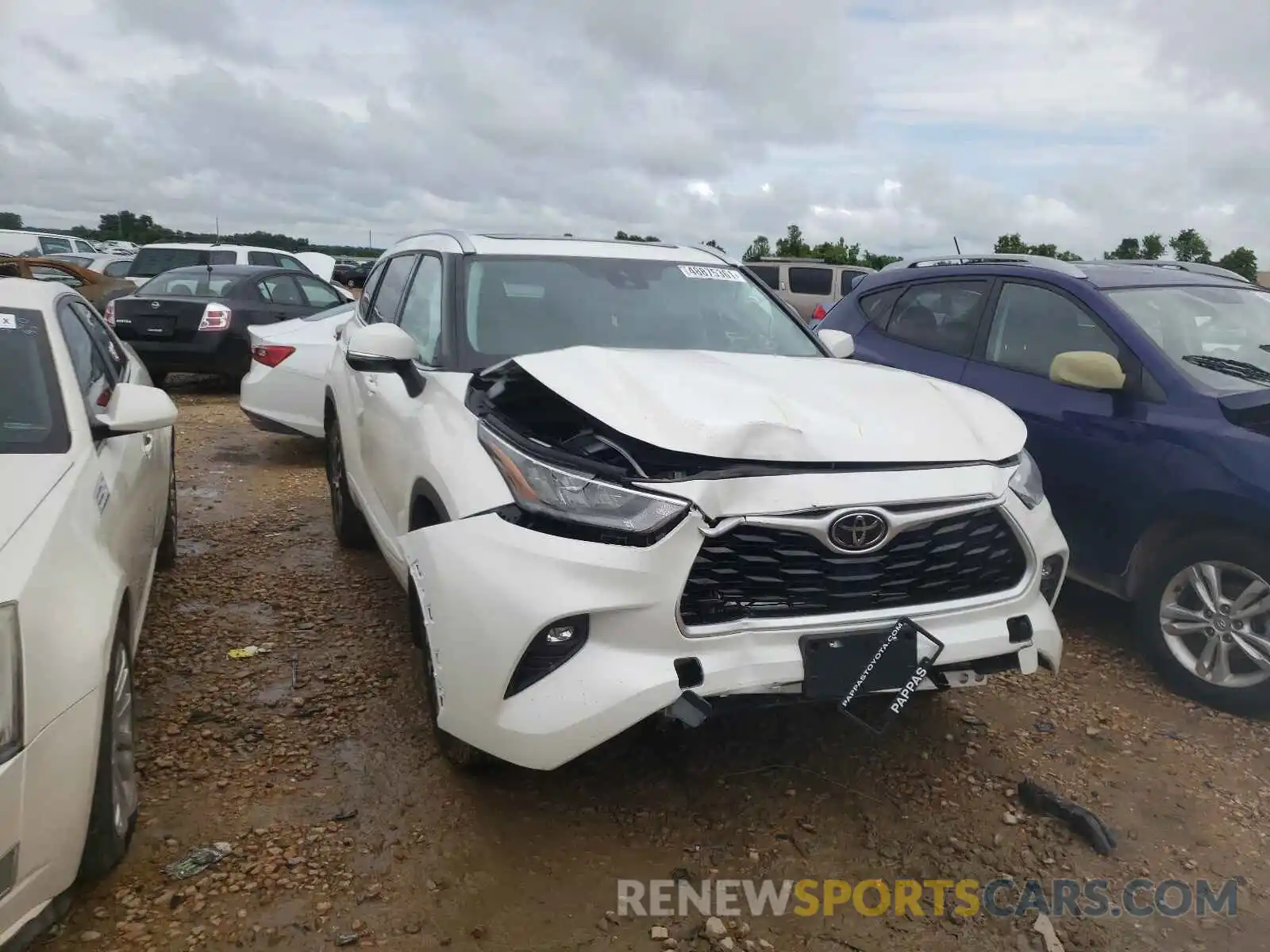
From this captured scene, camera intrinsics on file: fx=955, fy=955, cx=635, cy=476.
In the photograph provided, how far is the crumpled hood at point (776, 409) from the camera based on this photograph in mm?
2498

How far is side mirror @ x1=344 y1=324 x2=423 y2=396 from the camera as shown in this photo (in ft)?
10.8

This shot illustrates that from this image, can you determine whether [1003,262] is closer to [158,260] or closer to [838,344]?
[838,344]

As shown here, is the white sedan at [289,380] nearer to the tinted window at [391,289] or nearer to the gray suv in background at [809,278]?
the tinted window at [391,289]

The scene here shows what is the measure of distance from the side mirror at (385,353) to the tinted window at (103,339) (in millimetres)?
1402

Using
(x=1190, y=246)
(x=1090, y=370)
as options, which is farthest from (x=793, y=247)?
(x=1090, y=370)

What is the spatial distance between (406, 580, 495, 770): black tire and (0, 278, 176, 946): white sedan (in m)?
0.82

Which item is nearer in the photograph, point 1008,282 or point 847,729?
point 847,729

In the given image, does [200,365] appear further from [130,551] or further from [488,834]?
[488,834]

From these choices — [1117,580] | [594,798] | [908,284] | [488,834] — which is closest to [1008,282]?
[908,284]

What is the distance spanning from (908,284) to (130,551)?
4.33 meters

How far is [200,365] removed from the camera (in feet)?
34.2

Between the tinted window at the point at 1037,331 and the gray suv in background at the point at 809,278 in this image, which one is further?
the gray suv in background at the point at 809,278

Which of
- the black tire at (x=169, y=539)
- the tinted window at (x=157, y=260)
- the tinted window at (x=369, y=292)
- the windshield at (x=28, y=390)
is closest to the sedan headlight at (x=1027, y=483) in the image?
the windshield at (x=28, y=390)

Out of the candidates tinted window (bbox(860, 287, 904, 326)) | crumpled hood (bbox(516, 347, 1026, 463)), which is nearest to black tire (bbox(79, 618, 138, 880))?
crumpled hood (bbox(516, 347, 1026, 463))
